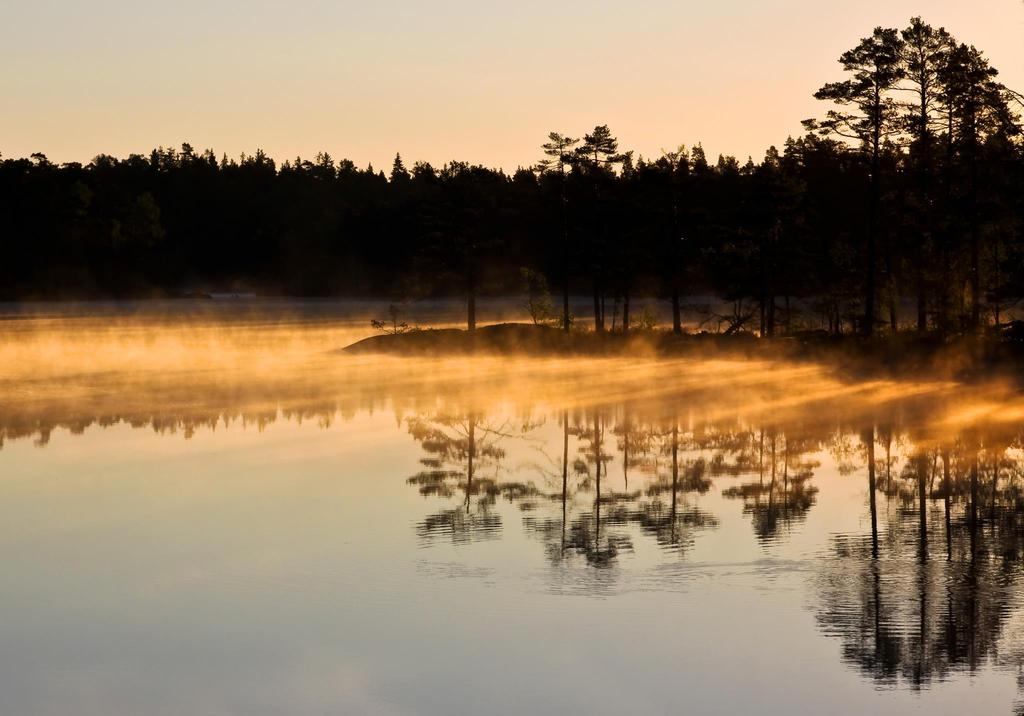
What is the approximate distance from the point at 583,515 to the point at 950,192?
4622cm

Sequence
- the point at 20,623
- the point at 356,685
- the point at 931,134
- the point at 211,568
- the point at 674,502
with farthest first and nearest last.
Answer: the point at 931,134 < the point at 674,502 < the point at 211,568 < the point at 20,623 < the point at 356,685

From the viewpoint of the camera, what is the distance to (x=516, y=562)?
1584 centimetres

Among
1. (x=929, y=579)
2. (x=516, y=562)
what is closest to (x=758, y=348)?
(x=516, y=562)

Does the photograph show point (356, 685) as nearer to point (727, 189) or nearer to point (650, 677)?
point (650, 677)

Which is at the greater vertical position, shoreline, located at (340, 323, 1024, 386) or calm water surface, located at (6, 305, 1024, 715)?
shoreline, located at (340, 323, 1024, 386)

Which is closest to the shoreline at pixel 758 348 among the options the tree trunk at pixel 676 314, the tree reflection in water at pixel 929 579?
the tree trunk at pixel 676 314

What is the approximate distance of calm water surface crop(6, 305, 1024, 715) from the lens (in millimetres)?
11328

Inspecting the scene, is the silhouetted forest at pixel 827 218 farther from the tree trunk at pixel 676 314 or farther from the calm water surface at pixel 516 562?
the calm water surface at pixel 516 562

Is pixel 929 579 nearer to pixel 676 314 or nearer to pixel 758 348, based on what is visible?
pixel 758 348

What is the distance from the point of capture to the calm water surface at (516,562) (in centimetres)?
1133

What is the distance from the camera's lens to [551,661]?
11867mm

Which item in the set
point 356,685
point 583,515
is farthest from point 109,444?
point 356,685

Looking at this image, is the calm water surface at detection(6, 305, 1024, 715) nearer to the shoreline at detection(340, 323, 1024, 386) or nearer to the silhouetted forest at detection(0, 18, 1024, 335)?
the shoreline at detection(340, 323, 1024, 386)

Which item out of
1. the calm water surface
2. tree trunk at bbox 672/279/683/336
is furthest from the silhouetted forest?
the calm water surface
